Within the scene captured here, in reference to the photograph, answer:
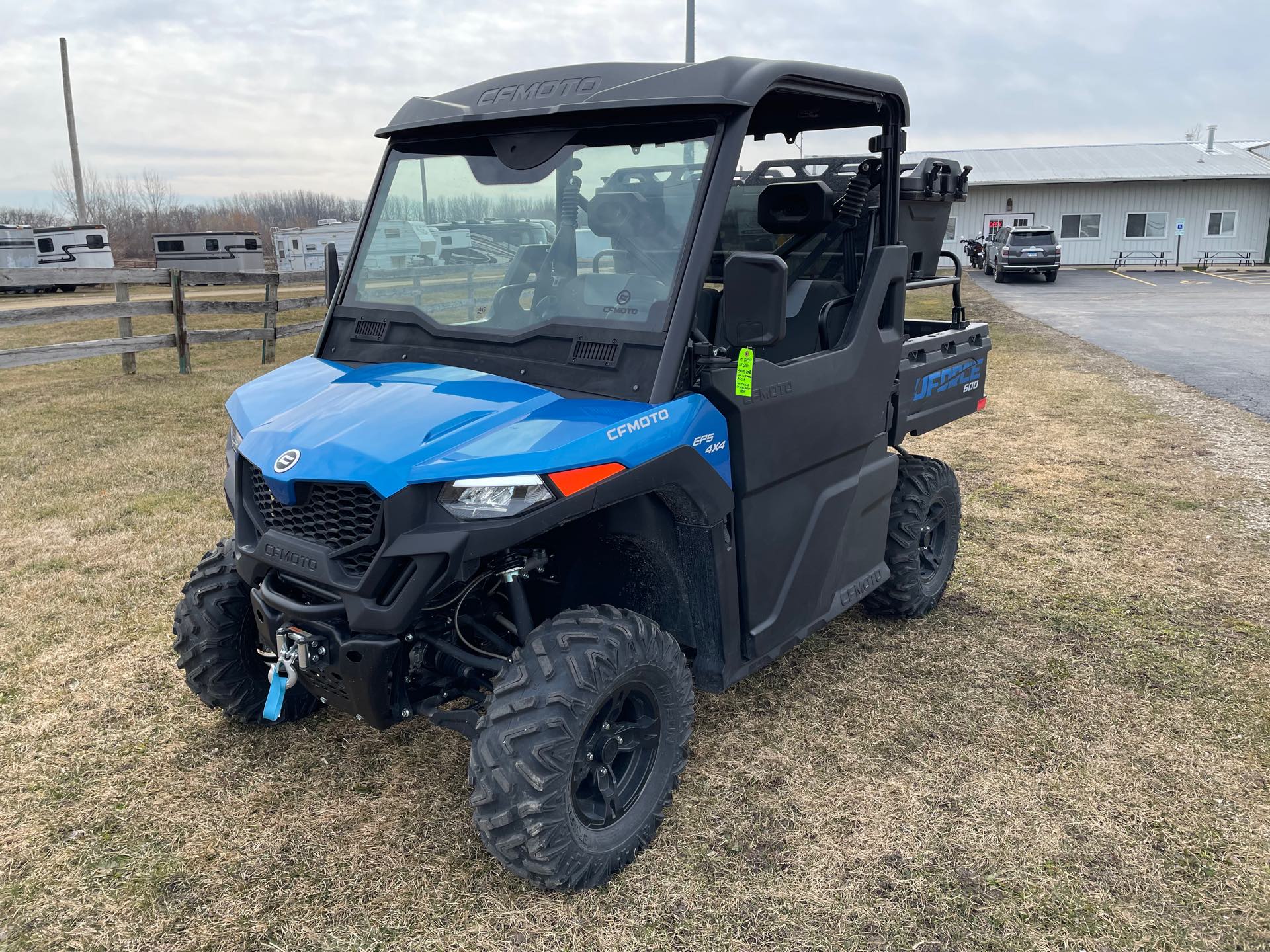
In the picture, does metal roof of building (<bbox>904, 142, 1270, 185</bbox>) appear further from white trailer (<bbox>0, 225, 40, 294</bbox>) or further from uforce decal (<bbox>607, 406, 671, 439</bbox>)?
uforce decal (<bbox>607, 406, 671, 439</bbox>)

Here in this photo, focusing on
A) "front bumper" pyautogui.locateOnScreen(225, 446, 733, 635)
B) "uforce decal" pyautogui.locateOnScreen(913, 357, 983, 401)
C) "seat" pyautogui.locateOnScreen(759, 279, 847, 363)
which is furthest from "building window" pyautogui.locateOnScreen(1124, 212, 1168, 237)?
"front bumper" pyautogui.locateOnScreen(225, 446, 733, 635)

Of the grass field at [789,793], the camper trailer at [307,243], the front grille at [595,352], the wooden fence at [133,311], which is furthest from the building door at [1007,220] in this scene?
the front grille at [595,352]

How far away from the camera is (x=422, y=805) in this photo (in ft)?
10.9

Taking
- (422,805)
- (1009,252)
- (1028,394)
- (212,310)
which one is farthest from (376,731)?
(1009,252)

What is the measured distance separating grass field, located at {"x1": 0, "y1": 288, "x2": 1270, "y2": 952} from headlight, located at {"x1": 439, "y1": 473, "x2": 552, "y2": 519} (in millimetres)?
1178

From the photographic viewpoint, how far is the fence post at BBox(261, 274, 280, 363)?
1354 cm

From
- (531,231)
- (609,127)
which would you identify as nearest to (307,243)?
(531,231)

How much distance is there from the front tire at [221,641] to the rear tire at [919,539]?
8.87ft

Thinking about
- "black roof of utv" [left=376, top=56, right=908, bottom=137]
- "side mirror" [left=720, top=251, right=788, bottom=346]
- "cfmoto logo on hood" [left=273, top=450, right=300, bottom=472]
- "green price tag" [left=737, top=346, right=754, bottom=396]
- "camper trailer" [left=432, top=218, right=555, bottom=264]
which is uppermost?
"black roof of utv" [left=376, top=56, right=908, bottom=137]

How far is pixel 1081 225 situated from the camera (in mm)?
37469

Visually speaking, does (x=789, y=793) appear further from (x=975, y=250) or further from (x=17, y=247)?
(x=17, y=247)

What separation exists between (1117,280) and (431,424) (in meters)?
31.8

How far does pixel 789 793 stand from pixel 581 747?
3.02 ft

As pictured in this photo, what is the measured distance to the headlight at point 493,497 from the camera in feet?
8.56
